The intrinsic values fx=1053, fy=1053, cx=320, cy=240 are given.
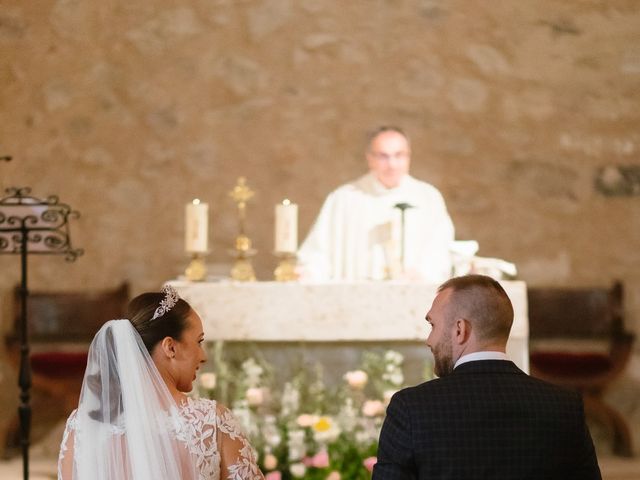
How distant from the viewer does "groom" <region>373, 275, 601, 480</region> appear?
2.16 metres

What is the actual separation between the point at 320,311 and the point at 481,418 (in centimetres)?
305

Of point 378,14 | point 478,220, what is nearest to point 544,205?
point 478,220

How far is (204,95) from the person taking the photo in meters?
7.56

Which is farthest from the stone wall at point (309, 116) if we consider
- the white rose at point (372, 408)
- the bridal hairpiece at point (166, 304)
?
the bridal hairpiece at point (166, 304)

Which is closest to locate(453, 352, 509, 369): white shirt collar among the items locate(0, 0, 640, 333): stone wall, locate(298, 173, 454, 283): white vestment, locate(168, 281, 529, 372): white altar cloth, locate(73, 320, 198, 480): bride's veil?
locate(73, 320, 198, 480): bride's veil

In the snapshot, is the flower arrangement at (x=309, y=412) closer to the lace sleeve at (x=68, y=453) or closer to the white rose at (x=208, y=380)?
the white rose at (x=208, y=380)

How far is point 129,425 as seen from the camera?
245 centimetres

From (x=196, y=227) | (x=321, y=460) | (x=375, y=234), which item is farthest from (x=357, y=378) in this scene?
(x=375, y=234)

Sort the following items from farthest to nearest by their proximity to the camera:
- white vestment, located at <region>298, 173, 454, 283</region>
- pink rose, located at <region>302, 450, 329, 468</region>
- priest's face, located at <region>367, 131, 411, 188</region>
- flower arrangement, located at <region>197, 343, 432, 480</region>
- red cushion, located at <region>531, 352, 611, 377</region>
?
red cushion, located at <region>531, 352, 611, 377</region> → priest's face, located at <region>367, 131, 411, 188</region> → white vestment, located at <region>298, 173, 454, 283</region> → flower arrangement, located at <region>197, 343, 432, 480</region> → pink rose, located at <region>302, 450, 329, 468</region>

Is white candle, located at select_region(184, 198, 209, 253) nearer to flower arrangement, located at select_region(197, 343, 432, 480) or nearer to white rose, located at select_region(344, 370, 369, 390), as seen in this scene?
flower arrangement, located at select_region(197, 343, 432, 480)

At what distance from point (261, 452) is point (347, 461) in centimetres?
39

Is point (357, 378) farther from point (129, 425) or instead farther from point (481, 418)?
point (481, 418)

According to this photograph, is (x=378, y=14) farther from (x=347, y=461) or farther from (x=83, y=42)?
(x=347, y=461)

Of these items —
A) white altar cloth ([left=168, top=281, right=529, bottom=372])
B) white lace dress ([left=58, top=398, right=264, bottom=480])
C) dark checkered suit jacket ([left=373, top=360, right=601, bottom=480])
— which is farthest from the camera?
white altar cloth ([left=168, top=281, right=529, bottom=372])
